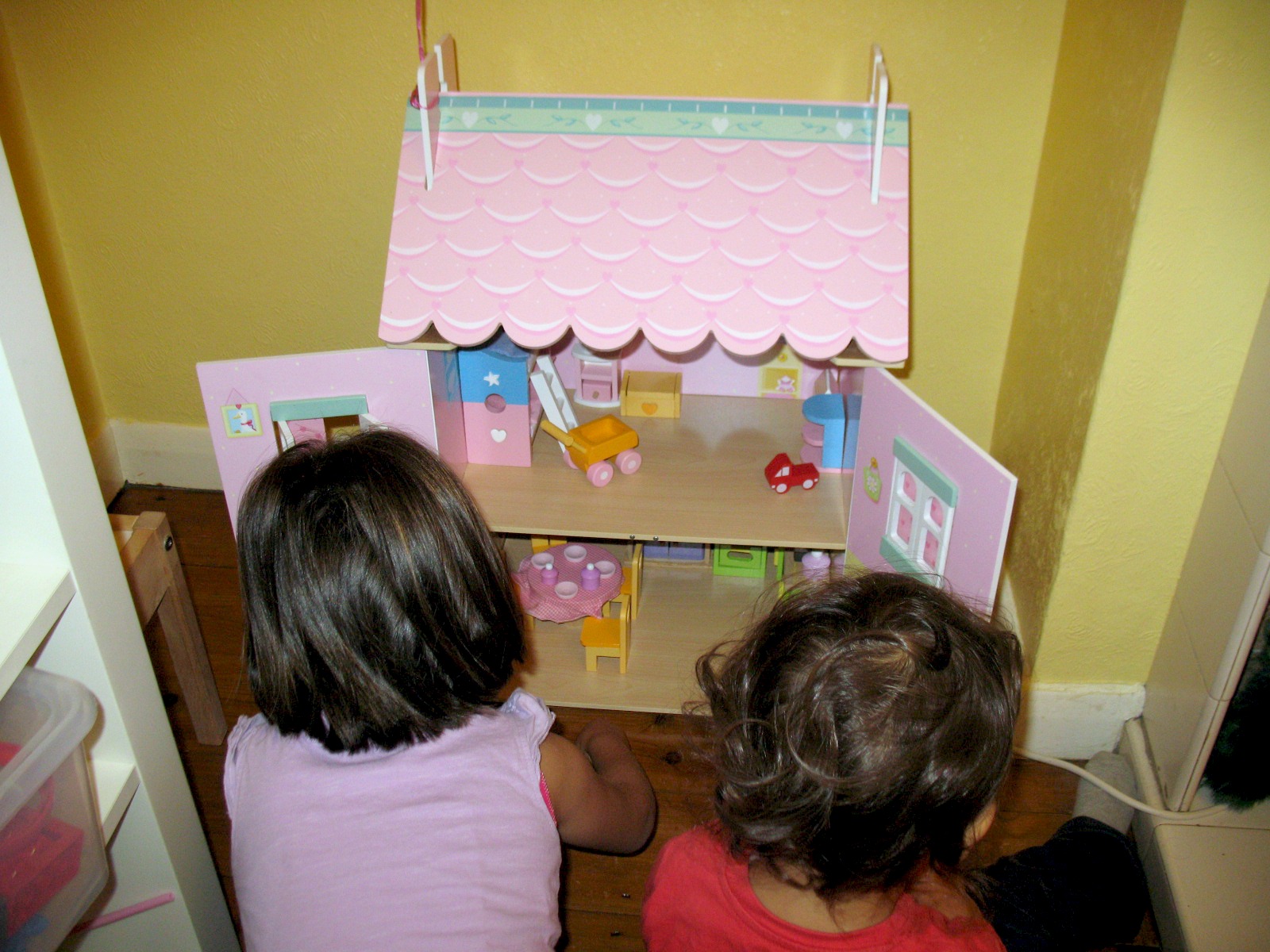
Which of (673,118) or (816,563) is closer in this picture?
(673,118)

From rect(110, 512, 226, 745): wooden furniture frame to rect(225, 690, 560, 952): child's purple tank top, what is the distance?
443 millimetres

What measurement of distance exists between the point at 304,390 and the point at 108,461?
3.40ft

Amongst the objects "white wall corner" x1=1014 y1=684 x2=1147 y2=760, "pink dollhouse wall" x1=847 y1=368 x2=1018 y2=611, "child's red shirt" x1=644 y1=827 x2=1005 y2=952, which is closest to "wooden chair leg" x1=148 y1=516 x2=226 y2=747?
"child's red shirt" x1=644 y1=827 x2=1005 y2=952

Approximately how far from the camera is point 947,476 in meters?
1.14

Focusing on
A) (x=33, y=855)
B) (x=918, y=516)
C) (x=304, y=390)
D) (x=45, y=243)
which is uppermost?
(x=45, y=243)

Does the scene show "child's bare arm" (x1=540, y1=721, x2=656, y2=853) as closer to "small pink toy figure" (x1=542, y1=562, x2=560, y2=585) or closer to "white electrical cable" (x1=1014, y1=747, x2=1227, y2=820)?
"small pink toy figure" (x1=542, y1=562, x2=560, y2=585)

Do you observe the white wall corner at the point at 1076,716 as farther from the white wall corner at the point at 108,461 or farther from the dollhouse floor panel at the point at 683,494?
the white wall corner at the point at 108,461

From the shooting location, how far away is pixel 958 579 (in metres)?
1.15

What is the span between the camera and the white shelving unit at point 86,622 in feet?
2.53

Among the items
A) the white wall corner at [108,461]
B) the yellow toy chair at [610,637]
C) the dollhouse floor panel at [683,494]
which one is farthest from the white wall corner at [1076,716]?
the white wall corner at [108,461]

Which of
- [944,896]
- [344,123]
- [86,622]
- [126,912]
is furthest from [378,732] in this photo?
[344,123]

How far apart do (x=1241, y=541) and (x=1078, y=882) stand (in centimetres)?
50

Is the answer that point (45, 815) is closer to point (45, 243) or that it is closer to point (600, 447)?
point (600, 447)

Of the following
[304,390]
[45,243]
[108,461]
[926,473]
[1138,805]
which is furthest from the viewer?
[108,461]
